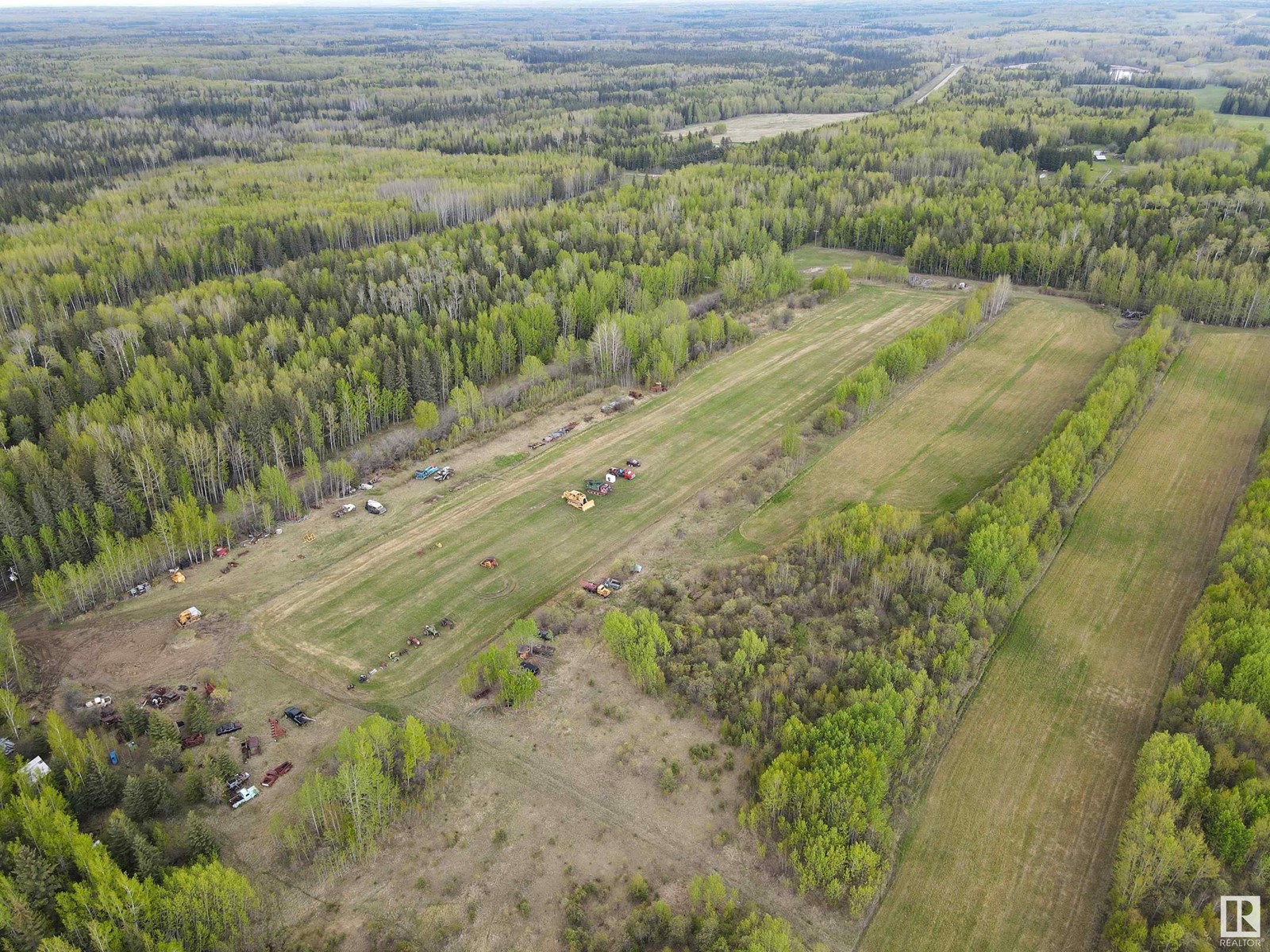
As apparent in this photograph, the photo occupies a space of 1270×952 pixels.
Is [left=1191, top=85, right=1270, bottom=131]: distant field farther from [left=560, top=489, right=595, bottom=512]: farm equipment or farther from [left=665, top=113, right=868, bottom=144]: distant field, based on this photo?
[left=560, top=489, right=595, bottom=512]: farm equipment

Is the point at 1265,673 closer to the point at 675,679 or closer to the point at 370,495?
the point at 675,679

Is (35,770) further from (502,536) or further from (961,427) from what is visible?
(961,427)

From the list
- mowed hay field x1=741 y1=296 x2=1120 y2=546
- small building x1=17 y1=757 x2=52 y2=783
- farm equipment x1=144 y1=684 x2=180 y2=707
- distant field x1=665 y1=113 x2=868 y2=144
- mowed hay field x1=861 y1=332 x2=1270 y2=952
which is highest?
distant field x1=665 y1=113 x2=868 y2=144

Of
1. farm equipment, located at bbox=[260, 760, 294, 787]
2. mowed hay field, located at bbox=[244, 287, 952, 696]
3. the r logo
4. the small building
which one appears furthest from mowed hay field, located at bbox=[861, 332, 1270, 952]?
the small building

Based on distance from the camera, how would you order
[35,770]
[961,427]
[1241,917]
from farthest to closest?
[961,427] < [35,770] < [1241,917]

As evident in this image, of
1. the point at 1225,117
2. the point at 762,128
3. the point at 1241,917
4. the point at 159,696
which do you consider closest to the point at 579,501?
the point at 159,696
